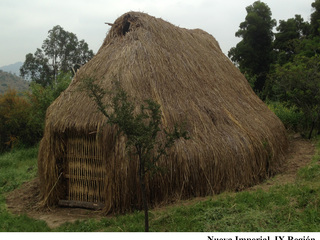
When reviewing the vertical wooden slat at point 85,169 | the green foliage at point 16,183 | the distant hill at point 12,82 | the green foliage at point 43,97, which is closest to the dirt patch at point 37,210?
Answer: the green foliage at point 16,183

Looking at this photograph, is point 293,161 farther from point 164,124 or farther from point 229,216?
point 229,216

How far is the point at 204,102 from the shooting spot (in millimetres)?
7750

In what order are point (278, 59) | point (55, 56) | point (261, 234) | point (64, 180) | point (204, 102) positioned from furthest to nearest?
point (55, 56) < point (278, 59) < point (204, 102) < point (64, 180) < point (261, 234)

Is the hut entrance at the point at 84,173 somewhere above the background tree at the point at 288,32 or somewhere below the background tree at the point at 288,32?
below

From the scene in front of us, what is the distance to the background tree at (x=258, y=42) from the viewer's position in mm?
23906

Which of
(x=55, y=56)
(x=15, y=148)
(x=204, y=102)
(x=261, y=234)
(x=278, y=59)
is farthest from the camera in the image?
(x=55, y=56)

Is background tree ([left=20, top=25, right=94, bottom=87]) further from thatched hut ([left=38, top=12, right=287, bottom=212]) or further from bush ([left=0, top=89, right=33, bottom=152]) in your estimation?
thatched hut ([left=38, top=12, right=287, bottom=212])

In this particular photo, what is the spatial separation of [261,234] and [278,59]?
2021 cm

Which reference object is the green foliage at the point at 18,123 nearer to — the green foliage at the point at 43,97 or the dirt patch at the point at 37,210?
the green foliage at the point at 43,97

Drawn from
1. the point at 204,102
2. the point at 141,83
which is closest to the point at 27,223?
the point at 141,83

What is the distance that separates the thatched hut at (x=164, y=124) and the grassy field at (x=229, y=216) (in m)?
0.58

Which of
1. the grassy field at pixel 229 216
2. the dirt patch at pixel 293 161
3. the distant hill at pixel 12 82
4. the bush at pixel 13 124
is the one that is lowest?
the grassy field at pixel 229 216

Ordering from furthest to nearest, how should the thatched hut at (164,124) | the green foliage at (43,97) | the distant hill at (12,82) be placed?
the distant hill at (12,82) < the green foliage at (43,97) < the thatched hut at (164,124)

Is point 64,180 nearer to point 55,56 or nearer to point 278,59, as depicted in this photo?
point 278,59
